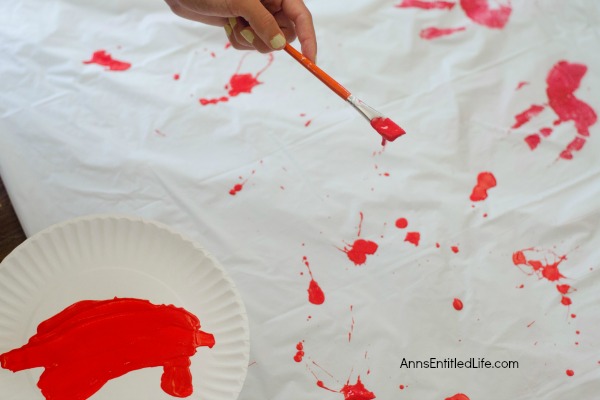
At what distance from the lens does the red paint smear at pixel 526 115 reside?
94cm

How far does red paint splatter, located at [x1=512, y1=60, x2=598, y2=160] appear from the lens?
3.05 ft

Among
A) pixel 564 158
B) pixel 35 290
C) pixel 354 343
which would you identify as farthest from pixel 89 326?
pixel 564 158

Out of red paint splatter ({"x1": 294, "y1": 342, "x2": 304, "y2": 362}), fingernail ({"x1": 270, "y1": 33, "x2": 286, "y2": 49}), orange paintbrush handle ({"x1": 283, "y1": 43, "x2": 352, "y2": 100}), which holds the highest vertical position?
Result: fingernail ({"x1": 270, "y1": 33, "x2": 286, "y2": 49})

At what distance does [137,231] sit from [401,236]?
35cm

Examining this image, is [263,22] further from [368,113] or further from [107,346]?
[107,346]

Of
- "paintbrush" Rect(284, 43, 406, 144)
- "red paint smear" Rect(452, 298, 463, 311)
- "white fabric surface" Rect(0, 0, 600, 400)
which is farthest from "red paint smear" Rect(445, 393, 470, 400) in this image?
"paintbrush" Rect(284, 43, 406, 144)

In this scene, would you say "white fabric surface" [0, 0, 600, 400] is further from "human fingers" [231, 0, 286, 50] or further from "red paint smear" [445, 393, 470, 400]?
"human fingers" [231, 0, 286, 50]

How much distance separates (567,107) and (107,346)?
74 centimetres

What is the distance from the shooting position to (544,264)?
0.85m

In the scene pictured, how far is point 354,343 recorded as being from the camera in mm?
800

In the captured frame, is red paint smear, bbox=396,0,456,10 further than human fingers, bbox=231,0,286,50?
Yes

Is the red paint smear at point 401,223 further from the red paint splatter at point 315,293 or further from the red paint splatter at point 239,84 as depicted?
the red paint splatter at point 239,84

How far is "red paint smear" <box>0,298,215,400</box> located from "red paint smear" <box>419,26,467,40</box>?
0.58 metres

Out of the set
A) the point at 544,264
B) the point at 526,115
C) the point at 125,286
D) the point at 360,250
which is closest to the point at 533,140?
the point at 526,115
